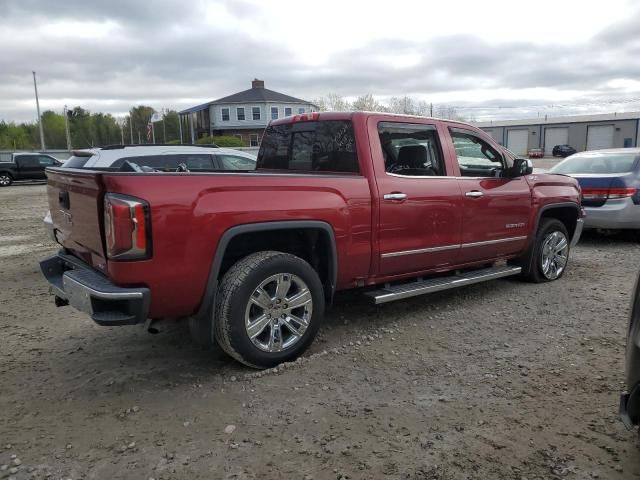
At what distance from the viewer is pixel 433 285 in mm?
4930

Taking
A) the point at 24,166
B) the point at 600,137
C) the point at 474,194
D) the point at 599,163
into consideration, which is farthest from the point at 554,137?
the point at 474,194

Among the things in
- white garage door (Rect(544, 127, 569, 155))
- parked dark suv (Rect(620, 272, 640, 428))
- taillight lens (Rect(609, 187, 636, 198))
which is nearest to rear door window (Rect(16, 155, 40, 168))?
taillight lens (Rect(609, 187, 636, 198))

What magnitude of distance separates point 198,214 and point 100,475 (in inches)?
62.3

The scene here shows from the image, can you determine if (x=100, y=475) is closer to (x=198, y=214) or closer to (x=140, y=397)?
(x=140, y=397)

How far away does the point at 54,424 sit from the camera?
323 centimetres

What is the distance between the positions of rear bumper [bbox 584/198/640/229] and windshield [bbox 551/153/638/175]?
0.61m

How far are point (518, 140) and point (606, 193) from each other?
63.5 meters

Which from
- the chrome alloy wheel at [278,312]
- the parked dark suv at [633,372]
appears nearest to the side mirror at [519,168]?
the chrome alloy wheel at [278,312]

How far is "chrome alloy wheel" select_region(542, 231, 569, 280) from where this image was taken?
6.29m

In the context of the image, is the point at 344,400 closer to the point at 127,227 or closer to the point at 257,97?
the point at 127,227

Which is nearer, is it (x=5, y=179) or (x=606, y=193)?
(x=606, y=193)

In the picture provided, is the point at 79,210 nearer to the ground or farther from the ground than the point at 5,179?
farther from the ground

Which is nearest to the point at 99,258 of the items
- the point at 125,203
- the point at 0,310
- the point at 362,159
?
the point at 125,203

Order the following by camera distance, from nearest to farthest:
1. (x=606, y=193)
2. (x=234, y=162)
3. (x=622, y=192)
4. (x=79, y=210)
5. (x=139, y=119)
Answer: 1. (x=79, y=210)
2. (x=622, y=192)
3. (x=606, y=193)
4. (x=234, y=162)
5. (x=139, y=119)
